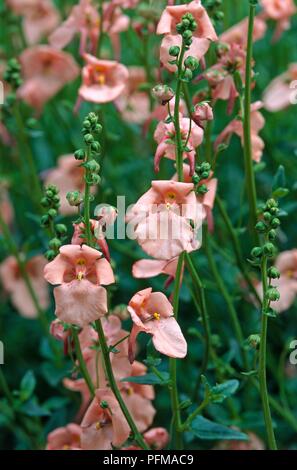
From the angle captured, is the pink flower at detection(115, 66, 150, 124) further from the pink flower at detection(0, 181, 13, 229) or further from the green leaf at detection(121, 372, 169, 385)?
the green leaf at detection(121, 372, 169, 385)

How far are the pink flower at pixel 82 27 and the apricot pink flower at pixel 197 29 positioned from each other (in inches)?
24.3

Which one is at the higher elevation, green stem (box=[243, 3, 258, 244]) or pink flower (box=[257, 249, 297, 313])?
green stem (box=[243, 3, 258, 244])

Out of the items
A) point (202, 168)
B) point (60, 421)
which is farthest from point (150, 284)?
point (202, 168)

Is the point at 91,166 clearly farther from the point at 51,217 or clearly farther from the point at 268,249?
the point at 268,249

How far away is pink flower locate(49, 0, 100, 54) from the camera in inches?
84.4

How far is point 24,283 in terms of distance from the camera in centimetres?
246

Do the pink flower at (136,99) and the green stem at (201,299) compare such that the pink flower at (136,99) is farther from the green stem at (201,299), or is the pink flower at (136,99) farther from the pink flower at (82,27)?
the green stem at (201,299)

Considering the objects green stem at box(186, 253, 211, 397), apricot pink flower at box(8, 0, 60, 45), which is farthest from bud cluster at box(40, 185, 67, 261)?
apricot pink flower at box(8, 0, 60, 45)

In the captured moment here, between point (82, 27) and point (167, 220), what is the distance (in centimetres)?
91

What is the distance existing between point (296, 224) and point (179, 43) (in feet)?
3.73

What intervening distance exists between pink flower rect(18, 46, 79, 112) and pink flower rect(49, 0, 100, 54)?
0.36m
